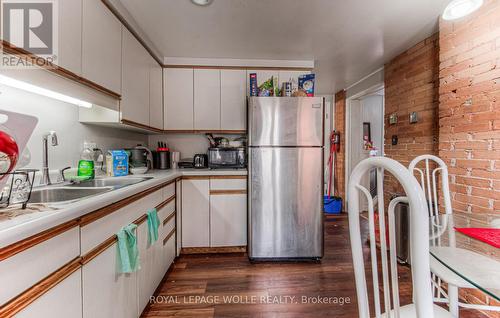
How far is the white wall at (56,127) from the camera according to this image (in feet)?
4.10

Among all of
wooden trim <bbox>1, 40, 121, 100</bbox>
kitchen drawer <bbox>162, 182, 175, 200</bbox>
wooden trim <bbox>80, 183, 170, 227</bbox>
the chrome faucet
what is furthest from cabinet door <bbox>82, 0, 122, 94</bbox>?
kitchen drawer <bbox>162, 182, 175, 200</bbox>

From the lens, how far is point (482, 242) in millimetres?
1005

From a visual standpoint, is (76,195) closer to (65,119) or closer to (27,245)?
(65,119)

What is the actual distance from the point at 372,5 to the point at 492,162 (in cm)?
140

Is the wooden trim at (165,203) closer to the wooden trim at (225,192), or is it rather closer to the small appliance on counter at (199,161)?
the wooden trim at (225,192)

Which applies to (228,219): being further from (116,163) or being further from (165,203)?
(116,163)

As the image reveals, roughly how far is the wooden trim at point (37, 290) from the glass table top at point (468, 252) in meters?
1.31

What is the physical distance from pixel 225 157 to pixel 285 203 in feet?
2.81

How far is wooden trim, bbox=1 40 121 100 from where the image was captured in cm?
89

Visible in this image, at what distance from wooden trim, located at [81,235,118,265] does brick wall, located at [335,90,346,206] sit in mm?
3806

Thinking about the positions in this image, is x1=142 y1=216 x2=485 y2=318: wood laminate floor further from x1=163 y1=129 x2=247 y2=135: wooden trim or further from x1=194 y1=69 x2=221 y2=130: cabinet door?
x1=194 y1=69 x2=221 y2=130: cabinet door

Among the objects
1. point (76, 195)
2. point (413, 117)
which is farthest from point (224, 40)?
point (413, 117)

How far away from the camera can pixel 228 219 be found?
245 centimetres

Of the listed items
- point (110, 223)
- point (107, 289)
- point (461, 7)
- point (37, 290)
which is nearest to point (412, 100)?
point (461, 7)
